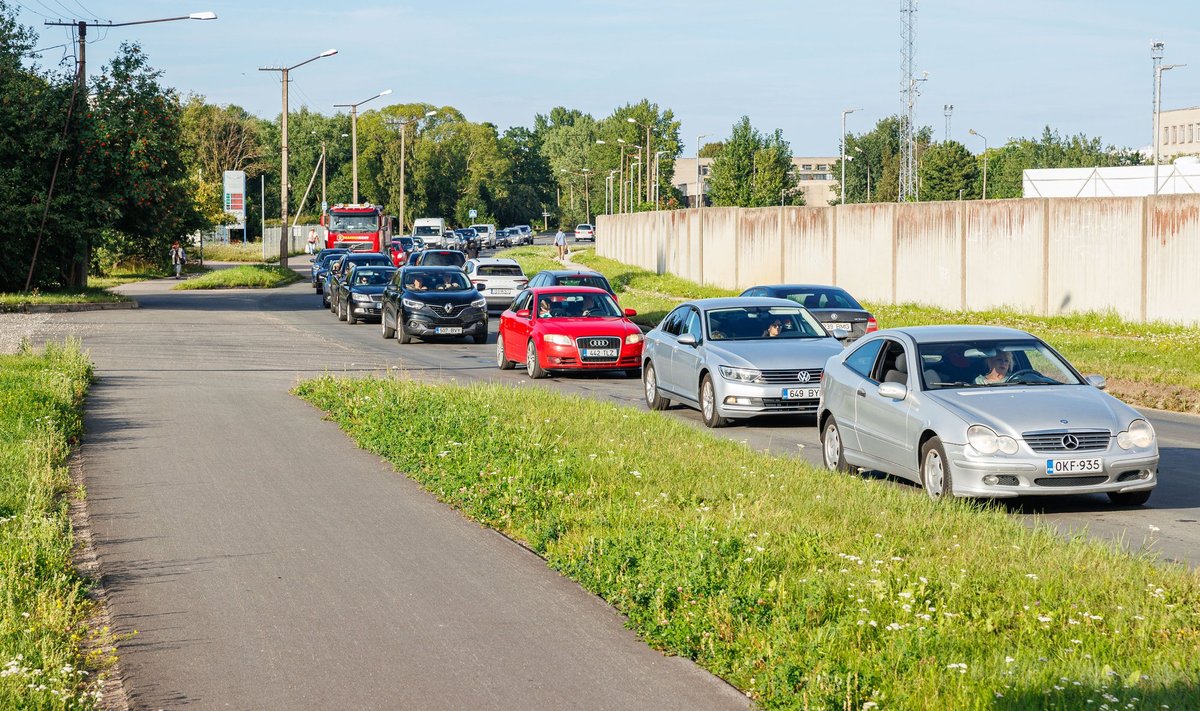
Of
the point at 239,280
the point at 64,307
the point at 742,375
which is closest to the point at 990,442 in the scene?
the point at 742,375

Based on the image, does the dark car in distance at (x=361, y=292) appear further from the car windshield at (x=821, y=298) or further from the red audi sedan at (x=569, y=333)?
the car windshield at (x=821, y=298)

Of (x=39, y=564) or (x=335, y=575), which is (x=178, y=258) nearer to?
(x=39, y=564)

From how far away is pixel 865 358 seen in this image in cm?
1277

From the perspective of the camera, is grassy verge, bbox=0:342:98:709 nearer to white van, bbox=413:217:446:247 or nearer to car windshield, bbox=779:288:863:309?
car windshield, bbox=779:288:863:309

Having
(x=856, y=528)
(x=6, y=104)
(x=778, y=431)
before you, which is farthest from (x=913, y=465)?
(x=6, y=104)

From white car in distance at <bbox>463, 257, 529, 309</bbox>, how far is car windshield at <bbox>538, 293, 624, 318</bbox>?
53.0ft

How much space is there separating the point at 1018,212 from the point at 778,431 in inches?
683

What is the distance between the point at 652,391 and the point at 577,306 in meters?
5.35

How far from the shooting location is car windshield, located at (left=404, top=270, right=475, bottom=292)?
105 feet

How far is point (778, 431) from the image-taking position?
16469mm

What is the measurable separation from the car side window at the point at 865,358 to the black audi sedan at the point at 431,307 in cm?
1850

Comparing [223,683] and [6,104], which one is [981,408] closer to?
[223,683]

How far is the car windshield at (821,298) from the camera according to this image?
25250 millimetres

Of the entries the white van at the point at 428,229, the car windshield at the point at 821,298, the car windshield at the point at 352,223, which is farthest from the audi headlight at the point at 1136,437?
the white van at the point at 428,229
